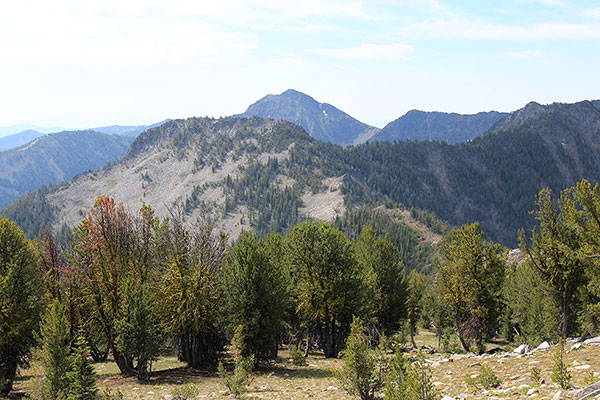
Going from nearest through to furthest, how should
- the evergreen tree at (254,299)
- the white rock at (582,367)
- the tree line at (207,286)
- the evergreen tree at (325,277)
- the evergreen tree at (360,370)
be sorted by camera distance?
the white rock at (582,367) → the evergreen tree at (360,370) → the tree line at (207,286) → the evergreen tree at (254,299) → the evergreen tree at (325,277)

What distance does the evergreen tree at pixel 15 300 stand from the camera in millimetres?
25031

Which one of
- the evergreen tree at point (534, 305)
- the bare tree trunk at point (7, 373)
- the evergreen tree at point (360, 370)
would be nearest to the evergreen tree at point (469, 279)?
the evergreen tree at point (534, 305)

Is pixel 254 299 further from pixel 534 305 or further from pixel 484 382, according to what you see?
pixel 534 305

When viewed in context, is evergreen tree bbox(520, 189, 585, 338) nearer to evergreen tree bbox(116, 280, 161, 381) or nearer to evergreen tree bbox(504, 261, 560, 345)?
evergreen tree bbox(504, 261, 560, 345)

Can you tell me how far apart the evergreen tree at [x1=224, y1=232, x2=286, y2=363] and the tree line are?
8cm

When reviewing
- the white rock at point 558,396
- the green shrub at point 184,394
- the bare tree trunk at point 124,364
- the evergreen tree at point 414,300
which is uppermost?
the white rock at point 558,396

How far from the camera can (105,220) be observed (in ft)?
101

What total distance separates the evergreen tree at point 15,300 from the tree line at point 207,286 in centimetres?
7

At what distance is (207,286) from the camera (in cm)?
3045

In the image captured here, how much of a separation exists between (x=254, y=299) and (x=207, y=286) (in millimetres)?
3926

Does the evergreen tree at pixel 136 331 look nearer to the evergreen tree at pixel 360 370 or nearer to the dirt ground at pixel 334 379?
the dirt ground at pixel 334 379

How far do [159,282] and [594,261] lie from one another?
30805 mm

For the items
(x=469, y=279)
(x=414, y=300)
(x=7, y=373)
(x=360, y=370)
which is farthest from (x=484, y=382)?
(x=414, y=300)

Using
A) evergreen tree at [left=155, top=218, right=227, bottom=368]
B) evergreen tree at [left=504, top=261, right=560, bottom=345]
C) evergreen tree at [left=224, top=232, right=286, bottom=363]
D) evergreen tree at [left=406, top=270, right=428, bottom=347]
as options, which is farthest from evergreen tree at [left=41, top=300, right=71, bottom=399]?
evergreen tree at [left=406, top=270, right=428, bottom=347]
